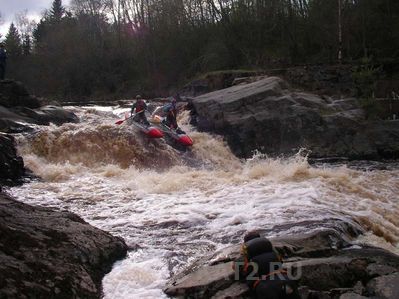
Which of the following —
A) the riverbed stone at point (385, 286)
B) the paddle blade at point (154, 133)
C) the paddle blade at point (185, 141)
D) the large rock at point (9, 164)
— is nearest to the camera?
the riverbed stone at point (385, 286)

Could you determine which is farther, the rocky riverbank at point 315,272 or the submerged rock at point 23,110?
the submerged rock at point 23,110

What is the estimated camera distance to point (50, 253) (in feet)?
17.7

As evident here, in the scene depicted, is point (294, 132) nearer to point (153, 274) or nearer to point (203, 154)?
point (203, 154)

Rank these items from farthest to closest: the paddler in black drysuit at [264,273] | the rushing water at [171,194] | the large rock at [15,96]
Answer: the large rock at [15,96], the rushing water at [171,194], the paddler in black drysuit at [264,273]

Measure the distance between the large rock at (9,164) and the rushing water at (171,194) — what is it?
459mm

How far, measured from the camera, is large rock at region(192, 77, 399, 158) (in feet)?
49.7

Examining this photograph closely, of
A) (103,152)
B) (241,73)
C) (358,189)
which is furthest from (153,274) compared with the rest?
(241,73)

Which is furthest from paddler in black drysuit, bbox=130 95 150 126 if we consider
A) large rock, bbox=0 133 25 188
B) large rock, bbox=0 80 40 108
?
large rock, bbox=0 80 40 108

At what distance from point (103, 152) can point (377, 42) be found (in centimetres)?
1487

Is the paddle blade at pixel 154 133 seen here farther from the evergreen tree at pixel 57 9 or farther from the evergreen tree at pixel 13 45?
the evergreen tree at pixel 57 9

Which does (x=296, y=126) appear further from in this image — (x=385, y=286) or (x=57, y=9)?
(x=57, y=9)

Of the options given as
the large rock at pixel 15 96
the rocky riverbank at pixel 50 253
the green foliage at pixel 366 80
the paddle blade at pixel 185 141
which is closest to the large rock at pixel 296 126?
the green foliage at pixel 366 80

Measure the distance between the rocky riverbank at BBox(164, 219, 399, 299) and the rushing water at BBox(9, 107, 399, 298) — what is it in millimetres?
506

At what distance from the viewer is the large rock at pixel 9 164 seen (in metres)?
11.3
